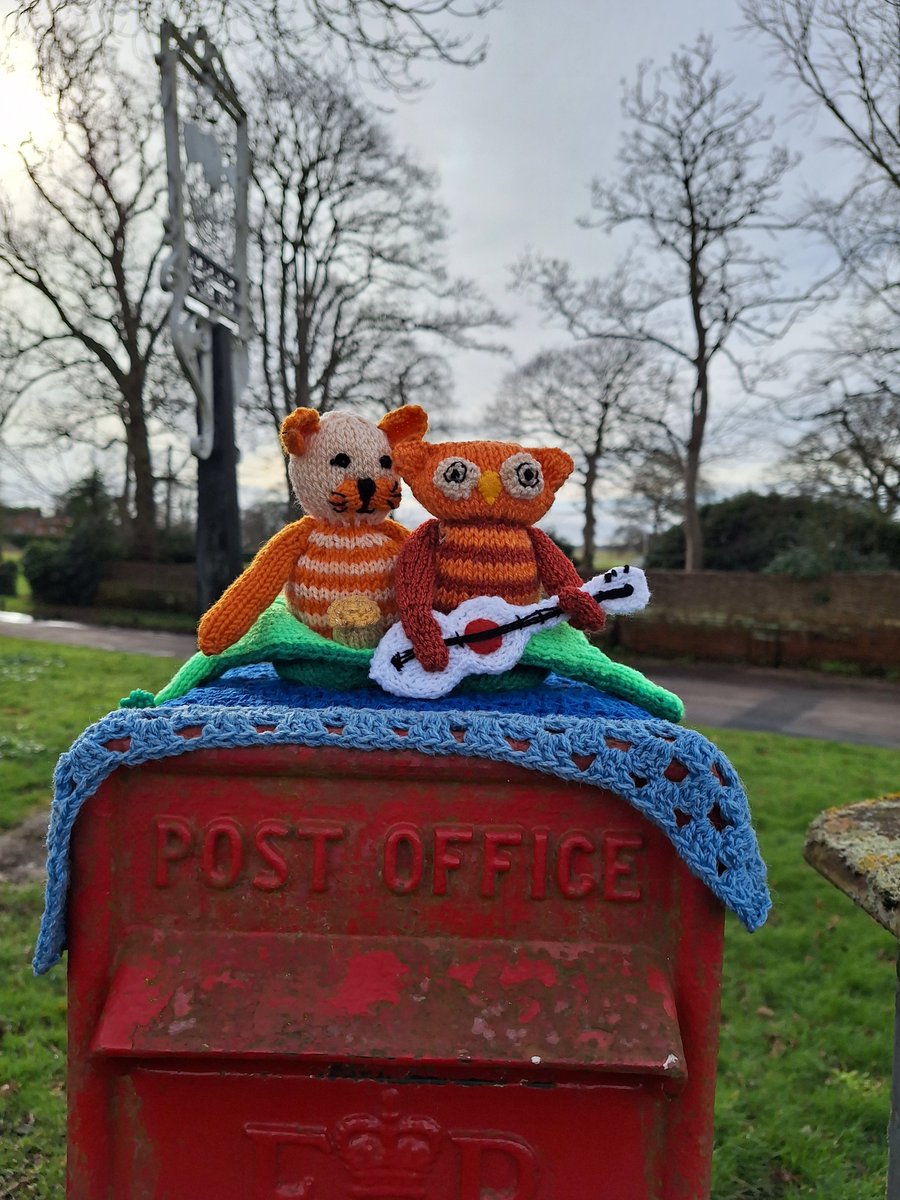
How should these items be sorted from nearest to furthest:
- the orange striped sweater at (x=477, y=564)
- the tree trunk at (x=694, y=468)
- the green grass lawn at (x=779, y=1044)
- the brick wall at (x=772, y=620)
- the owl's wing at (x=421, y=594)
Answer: the owl's wing at (x=421, y=594) < the orange striped sweater at (x=477, y=564) < the green grass lawn at (x=779, y=1044) < the brick wall at (x=772, y=620) < the tree trunk at (x=694, y=468)

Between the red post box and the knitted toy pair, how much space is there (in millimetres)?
318

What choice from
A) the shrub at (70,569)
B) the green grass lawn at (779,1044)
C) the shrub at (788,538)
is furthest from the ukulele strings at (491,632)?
the shrub at (70,569)

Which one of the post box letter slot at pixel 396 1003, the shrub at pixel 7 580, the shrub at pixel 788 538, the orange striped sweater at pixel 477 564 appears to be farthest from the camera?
the shrub at pixel 7 580

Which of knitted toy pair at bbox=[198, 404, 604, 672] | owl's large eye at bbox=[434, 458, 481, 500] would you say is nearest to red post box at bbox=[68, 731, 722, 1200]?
knitted toy pair at bbox=[198, 404, 604, 672]

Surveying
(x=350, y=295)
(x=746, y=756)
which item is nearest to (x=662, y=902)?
(x=746, y=756)

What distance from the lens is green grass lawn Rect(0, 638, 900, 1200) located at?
7.27 feet

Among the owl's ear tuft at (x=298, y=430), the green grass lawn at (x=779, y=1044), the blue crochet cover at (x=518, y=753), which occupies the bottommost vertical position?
the green grass lawn at (x=779, y=1044)

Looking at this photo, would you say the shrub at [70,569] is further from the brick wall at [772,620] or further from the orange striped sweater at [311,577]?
the orange striped sweater at [311,577]

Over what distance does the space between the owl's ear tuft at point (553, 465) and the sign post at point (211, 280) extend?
3509 mm

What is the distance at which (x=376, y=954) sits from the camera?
1.12m

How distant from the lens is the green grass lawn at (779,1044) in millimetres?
2217

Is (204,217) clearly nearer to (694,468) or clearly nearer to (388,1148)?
(388,1148)

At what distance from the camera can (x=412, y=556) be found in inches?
53.9

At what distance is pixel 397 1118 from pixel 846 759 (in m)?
5.52
